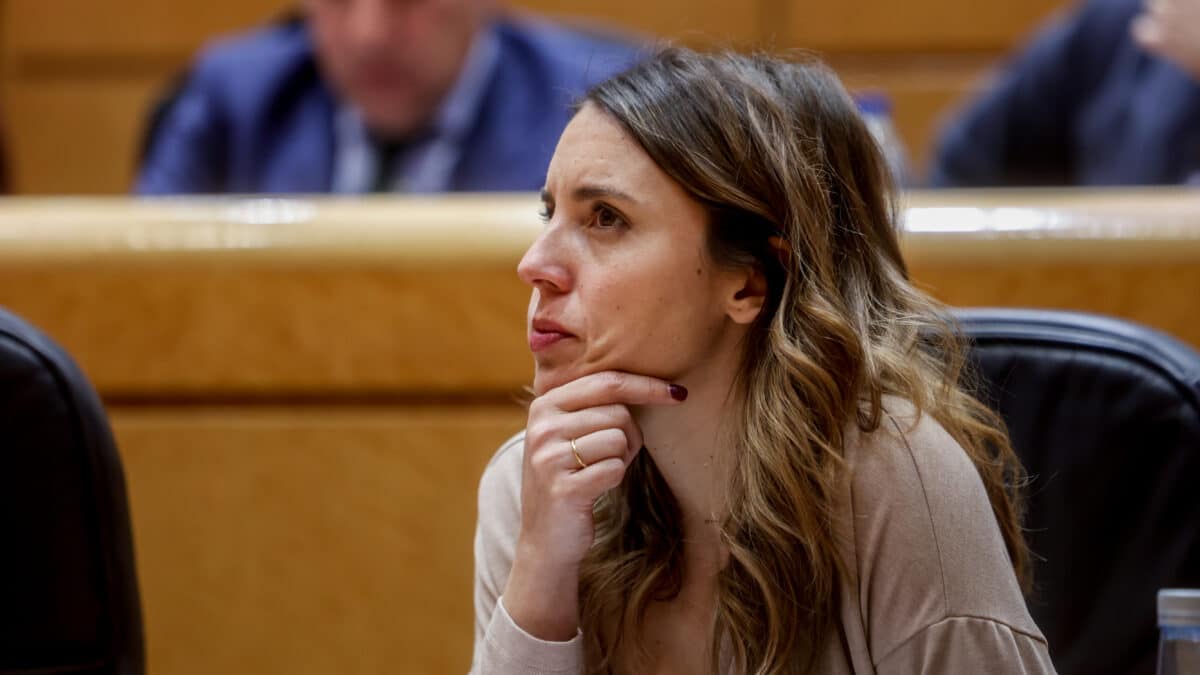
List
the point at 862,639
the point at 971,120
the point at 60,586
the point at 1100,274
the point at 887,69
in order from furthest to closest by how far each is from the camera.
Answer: the point at 887,69 < the point at 971,120 < the point at 1100,274 < the point at 60,586 < the point at 862,639

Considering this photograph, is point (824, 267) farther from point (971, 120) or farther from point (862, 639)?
point (971, 120)

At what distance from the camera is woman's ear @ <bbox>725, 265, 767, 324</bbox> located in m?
0.98

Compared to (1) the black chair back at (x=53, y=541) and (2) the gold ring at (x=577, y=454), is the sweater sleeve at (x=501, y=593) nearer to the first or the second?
(2) the gold ring at (x=577, y=454)

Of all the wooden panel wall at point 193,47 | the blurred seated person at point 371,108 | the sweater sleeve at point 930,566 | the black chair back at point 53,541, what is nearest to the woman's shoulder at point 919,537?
the sweater sleeve at point 930,566

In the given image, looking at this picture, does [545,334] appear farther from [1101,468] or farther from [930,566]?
[1101,468]

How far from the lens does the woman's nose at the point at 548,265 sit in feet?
3.14

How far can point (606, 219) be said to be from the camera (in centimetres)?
97

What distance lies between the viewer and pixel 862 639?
3.09ft

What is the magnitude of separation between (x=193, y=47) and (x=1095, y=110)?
95.3 inches

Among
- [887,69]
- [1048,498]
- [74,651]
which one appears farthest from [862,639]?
[887,69]

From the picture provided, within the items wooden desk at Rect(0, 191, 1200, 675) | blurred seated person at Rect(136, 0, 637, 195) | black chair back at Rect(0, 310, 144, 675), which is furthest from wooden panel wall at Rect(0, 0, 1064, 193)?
black chair back at Rect(0, 310, 144, 675)

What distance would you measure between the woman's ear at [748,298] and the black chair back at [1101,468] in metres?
0.24

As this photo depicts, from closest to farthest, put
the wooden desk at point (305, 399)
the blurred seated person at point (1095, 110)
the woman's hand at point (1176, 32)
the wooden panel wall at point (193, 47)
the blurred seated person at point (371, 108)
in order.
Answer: the wooden desk at point (305, 399) → the woman's hand at point (1176, 32) → the blurred seated person at point (1095, 110) → the blurred seated person at point (371, 108) → the wooden panel wall at point (193, 47)

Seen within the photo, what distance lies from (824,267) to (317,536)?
0.84m
